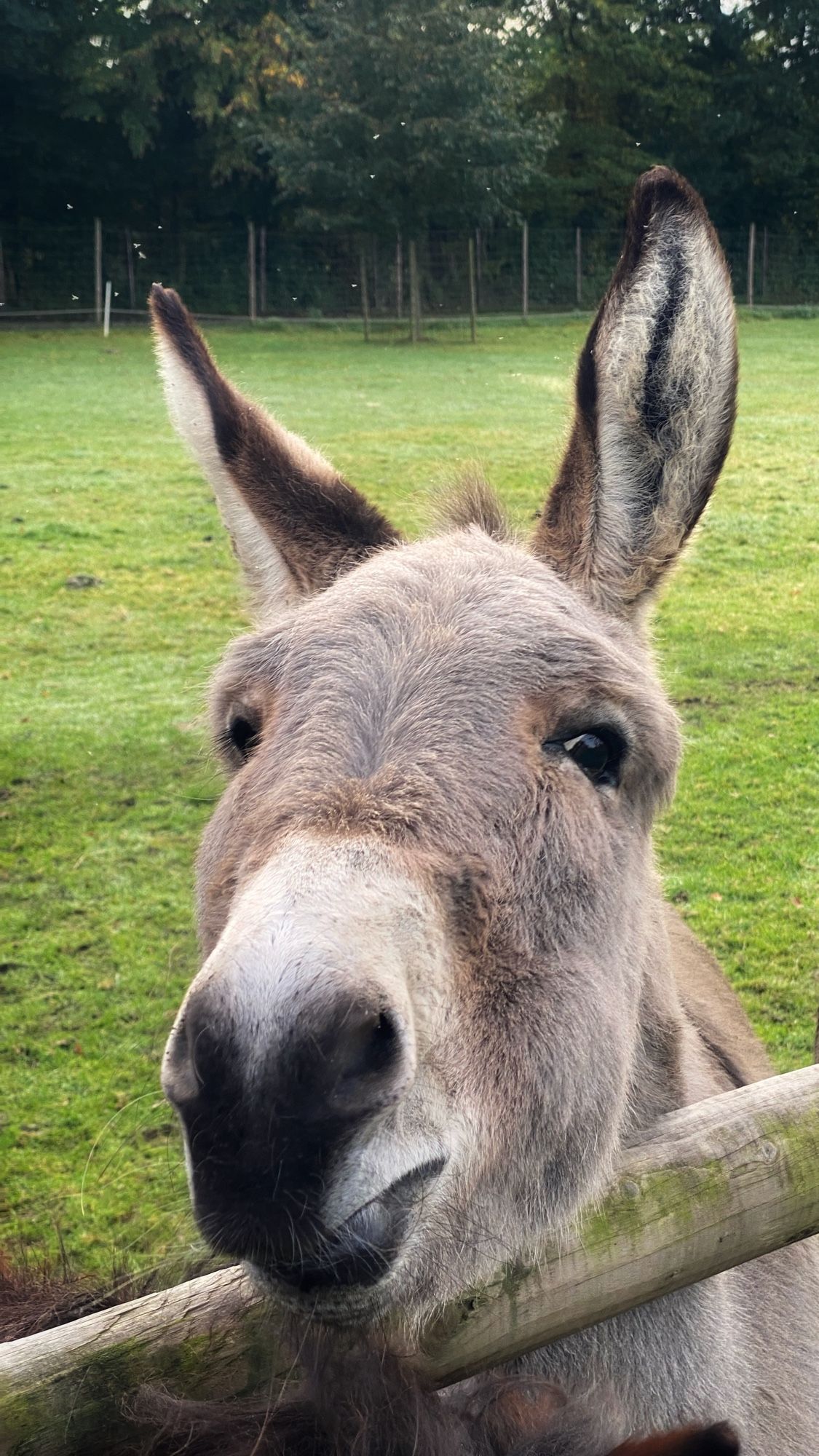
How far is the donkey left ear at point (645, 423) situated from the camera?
2.42 meters

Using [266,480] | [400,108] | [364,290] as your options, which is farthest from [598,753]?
[400,108]

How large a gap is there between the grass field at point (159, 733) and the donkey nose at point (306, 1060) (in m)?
0.74

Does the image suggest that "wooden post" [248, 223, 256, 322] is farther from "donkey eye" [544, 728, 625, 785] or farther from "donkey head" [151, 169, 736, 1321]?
"donkey eye" [544, 728, 625, 785]

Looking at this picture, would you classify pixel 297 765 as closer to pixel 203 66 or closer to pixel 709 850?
pixel 709 850

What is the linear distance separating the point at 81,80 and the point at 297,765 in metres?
43.0

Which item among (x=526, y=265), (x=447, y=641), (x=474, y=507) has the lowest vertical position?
(x=447, y=641)

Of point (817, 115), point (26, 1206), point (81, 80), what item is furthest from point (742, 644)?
point (817, 115)

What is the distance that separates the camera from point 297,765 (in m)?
1.92

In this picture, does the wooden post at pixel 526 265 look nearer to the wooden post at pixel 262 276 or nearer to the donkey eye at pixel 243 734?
the wooden post at pixel 262 276

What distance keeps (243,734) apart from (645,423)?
1.14 m

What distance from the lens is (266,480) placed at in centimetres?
294

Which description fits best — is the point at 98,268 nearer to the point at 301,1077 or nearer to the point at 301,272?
the point at 301,272

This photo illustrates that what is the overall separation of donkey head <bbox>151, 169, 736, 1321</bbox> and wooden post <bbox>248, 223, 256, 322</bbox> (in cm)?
3469

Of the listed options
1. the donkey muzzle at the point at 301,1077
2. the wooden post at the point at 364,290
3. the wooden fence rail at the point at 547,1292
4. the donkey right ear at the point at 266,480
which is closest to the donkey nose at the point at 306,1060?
the donkey muzzle at the point at 301,1077
